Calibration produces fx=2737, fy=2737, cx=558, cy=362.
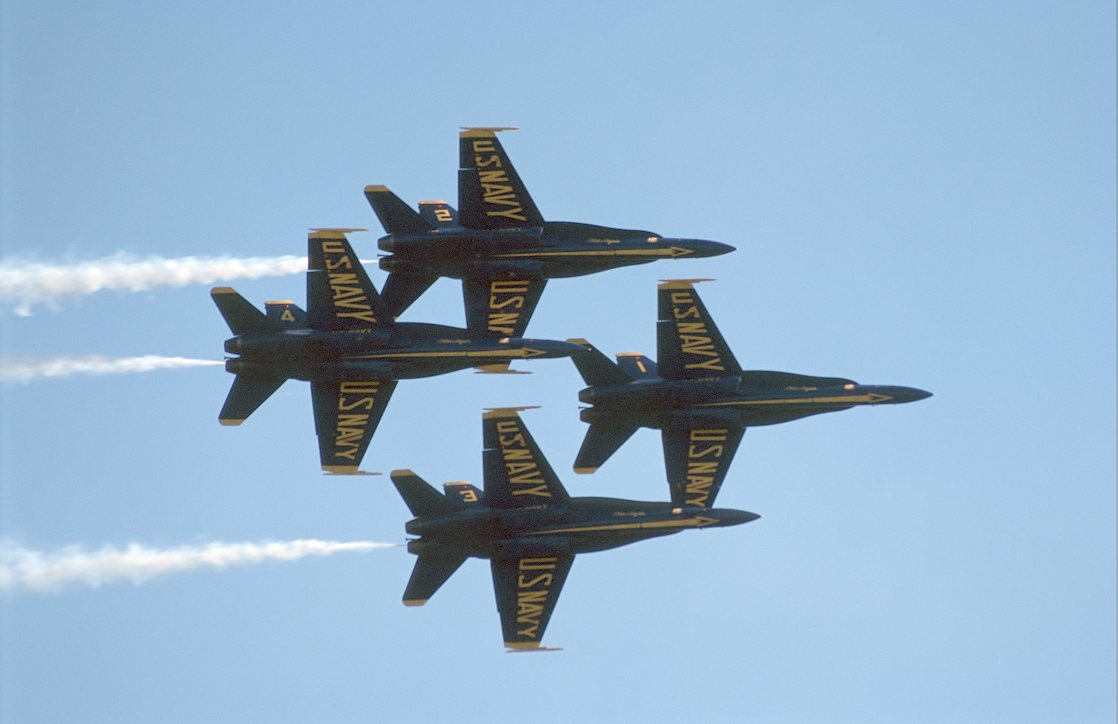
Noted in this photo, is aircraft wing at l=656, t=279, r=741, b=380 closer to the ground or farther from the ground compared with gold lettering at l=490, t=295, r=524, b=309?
closer to the ground

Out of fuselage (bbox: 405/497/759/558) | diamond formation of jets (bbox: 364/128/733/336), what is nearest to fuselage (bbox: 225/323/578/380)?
diamond formation of jets (bbox: 364/128/733/336)

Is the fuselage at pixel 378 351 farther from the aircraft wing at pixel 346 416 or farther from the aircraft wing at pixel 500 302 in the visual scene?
the aircraft wing at pixel 500 302

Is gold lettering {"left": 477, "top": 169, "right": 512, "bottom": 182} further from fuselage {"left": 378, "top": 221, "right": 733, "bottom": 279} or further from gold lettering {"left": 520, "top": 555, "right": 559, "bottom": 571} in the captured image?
gold lettering {"left": 520, "top": 555, "right": 559, "bottom": 571}

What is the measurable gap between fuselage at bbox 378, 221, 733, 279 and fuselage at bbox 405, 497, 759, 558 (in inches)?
442

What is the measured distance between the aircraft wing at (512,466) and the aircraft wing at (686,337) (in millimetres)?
7758

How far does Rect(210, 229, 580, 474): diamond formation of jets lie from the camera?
120m

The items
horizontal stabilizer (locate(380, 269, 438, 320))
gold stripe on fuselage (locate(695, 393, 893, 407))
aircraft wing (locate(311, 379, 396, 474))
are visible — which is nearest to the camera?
aircraft wing (locate(311, 379, 396, 474))

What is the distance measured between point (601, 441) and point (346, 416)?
39.0 ft

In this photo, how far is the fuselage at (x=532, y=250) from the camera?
123875 millimetres

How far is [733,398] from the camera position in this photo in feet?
408

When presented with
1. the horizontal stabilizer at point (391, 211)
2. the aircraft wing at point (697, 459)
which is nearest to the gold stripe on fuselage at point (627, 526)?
the aircraft wing at point (697, 459)

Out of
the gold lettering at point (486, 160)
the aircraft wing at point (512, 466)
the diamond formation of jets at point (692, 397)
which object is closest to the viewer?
the aircraft wing at point (512, 466)

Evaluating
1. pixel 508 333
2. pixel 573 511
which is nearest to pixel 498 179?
pixel 508 333

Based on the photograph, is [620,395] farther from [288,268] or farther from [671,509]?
[288,268]
